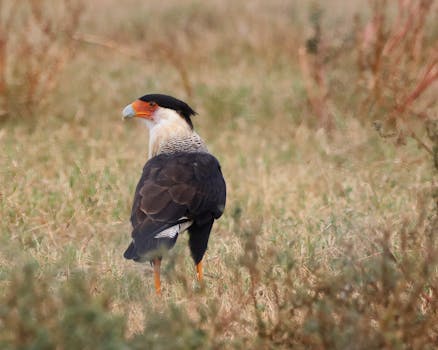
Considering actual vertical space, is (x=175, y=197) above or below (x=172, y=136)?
below

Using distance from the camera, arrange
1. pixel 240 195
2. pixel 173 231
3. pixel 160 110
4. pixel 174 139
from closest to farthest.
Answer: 1. pixel 173 231
2. pixel 174 139
3. pixel 160 110
4. pixel 240 195

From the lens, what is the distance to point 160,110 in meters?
5.44

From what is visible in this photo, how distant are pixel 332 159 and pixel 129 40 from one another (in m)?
5.32

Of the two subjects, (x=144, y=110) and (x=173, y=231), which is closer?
(x=173, y=231)

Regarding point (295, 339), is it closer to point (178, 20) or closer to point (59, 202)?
point (59, 202)

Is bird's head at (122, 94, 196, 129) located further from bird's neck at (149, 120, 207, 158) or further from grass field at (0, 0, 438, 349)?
grass field at (0, 0, 438, 349)

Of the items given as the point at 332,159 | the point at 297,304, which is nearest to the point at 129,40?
the point at 332,159

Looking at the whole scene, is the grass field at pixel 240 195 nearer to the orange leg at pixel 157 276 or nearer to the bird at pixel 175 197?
the orange leg at pixel 157 276

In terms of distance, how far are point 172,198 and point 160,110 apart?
93 centimetres

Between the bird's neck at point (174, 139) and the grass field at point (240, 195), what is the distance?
Result: 0.55m

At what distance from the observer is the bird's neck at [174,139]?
529 centimetres

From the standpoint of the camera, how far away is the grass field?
326 centimetres

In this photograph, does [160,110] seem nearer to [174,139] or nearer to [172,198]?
[174,139]

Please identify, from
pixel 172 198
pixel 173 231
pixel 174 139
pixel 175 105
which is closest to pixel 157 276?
pixel 173 231
